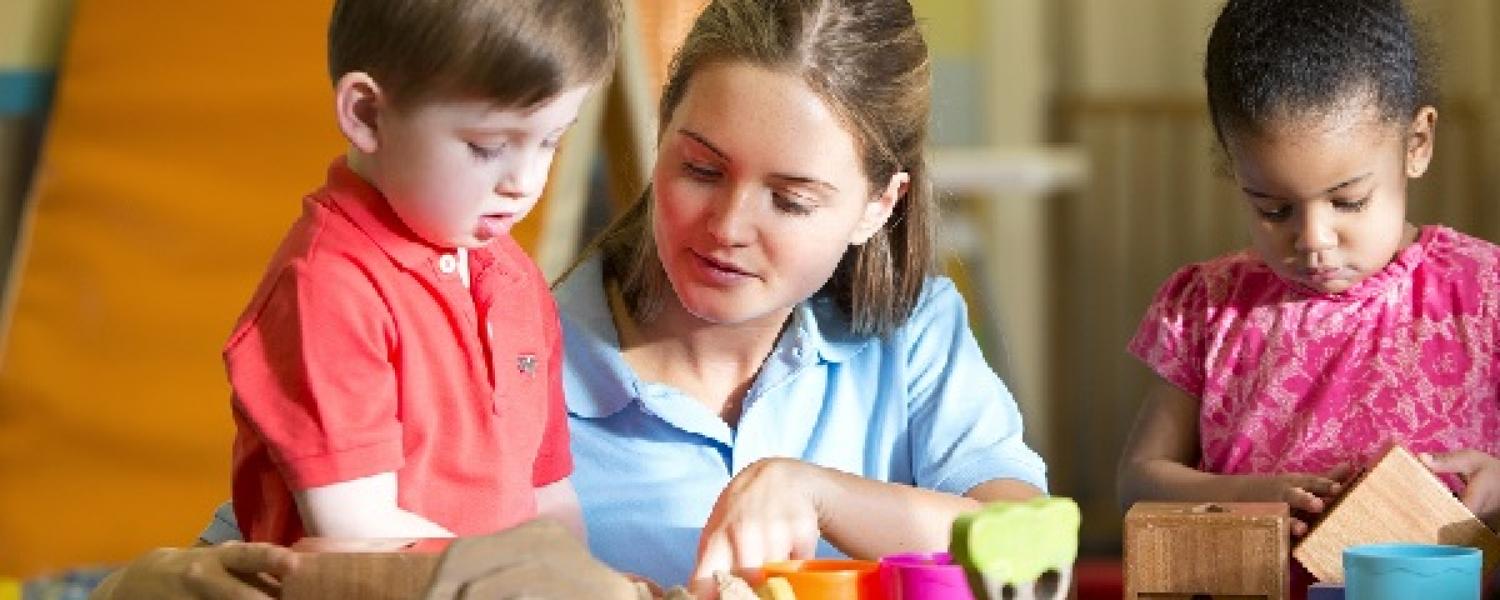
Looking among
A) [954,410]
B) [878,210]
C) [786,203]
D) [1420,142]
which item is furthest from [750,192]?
[1420,142]

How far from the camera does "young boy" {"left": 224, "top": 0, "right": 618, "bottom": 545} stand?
1.12m

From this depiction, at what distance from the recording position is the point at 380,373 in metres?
1.15

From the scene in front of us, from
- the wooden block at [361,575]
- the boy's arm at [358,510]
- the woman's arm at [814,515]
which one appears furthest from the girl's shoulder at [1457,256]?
the wooden block at [361,575]

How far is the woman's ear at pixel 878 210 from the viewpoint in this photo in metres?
1.54

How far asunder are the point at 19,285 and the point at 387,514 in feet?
6.27

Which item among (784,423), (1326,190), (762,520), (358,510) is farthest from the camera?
(784,423)

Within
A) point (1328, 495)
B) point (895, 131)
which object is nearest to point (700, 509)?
point (895, 131)

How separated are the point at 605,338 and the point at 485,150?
475mm

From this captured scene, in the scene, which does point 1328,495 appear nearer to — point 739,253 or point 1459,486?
point 1459,486

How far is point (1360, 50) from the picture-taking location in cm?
156

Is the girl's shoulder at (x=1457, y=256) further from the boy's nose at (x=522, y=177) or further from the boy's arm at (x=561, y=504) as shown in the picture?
the boy's nose at (x=522, y=177)

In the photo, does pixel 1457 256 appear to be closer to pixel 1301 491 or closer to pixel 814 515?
pixel 1301 491

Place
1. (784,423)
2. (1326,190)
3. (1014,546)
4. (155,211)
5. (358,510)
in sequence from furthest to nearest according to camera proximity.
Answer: (155,211) → (784,423) → (1326,190) → (358,510) → (1014,546)

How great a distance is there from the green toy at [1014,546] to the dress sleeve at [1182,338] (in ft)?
2.11
